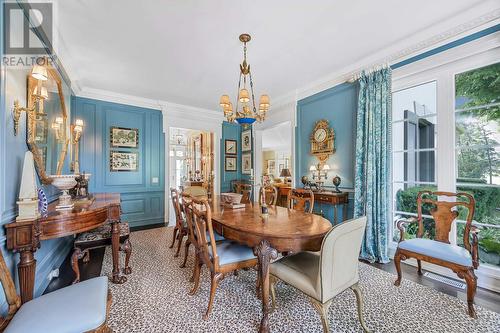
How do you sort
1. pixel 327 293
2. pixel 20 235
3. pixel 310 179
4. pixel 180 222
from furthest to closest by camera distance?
1. pixel 310 179
2. pixel 180 222
3. pixel 20 235
4. pixel 327 293

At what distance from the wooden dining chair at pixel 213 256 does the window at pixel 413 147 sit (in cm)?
240

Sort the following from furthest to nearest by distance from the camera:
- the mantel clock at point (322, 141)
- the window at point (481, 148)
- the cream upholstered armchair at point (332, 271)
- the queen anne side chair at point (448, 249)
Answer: the mantel clock at point (322, 141) → the window at point (481, 148) → the queen anne side chair at point (448, 249) → the cream upholstered armchair at point (332, 271)

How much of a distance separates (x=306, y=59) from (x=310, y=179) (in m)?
2.08

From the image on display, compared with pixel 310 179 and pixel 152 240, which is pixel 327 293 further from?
pixel 152 240

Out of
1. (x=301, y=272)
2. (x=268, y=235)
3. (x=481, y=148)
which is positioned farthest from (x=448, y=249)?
(x=268, y=235)

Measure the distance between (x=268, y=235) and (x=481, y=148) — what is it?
8.68 ft

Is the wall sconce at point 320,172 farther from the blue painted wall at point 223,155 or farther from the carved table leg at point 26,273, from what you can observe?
Result: the carved table leg at point 26,273

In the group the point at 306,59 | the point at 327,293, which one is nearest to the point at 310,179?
the point at 306,59

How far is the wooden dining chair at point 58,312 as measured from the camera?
3.46 ft

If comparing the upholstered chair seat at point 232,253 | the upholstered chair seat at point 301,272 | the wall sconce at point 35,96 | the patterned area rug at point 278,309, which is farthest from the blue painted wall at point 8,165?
the upholstered chair seat at point 301,272

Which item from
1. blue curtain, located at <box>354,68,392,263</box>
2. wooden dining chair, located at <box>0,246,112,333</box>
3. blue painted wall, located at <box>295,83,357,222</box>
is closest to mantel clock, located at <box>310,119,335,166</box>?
blue painted wall, located at <box>295,83,357,222</box>

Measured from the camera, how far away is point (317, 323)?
172 cm

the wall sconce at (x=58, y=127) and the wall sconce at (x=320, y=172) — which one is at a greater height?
the wall sconce at (x=58, y=127)

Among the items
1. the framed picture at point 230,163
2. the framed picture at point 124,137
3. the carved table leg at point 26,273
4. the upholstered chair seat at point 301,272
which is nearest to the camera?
A: the upholstered chair seat at point 301,272
